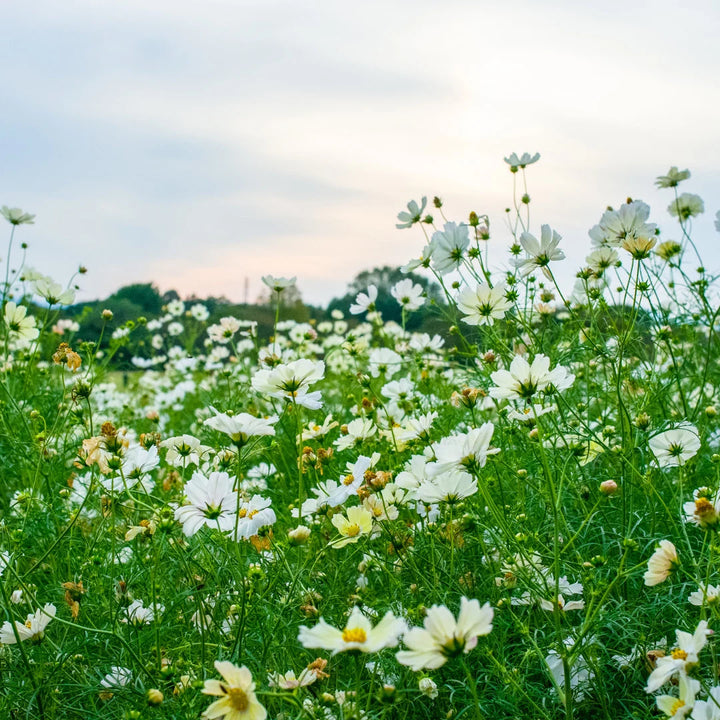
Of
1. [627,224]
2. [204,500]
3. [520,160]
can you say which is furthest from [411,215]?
[204,500]

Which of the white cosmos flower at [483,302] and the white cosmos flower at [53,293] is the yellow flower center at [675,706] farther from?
the white cosmos flower at [53,293]

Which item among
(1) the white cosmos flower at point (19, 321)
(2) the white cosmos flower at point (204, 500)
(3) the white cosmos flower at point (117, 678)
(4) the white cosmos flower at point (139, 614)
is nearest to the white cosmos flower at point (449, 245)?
(2) the white cosmos flower at point (204, 500)

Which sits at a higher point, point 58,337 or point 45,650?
point 58,337

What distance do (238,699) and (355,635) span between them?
162 millimetres

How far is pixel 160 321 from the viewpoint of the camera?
631 centimetres

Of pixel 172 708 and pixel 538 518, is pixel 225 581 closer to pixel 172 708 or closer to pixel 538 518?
pixel 172 708

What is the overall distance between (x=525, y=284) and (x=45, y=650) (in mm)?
1603

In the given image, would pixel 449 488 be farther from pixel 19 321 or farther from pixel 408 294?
pixel 19 321

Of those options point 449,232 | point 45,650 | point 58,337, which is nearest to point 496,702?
point 45,650

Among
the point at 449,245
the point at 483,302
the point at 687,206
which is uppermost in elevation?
the point at 687,206

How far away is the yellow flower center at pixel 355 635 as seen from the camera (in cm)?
78

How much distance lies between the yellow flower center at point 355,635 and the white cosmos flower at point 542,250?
93cm

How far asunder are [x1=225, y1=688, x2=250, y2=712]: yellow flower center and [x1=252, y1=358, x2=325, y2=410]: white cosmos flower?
1.82 feet

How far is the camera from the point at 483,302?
1.56 meters
